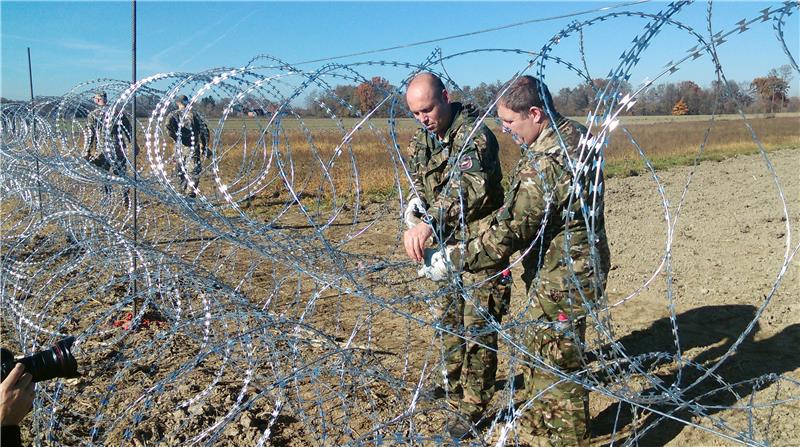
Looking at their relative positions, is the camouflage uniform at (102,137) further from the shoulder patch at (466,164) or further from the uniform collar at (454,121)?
the shoulder patch at (466,164)

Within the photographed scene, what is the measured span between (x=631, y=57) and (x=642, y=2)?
229mm

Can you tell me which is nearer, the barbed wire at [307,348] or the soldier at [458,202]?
the barbed wire at [307,348]

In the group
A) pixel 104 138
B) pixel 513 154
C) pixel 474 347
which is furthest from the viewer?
pixel 513 154

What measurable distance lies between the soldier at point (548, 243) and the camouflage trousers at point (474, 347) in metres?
0.42

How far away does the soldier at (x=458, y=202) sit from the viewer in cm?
350

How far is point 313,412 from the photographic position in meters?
4.05

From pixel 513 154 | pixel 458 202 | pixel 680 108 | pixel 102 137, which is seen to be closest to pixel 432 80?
pixel 458 202

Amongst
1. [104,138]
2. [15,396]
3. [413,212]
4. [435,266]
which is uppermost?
[104,138]

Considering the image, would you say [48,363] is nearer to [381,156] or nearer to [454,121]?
[454,121]

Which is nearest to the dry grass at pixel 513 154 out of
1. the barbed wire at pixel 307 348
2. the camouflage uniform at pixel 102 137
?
the camouflage uniform at pixel 102 137

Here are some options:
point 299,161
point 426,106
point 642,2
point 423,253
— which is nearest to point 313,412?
point 423,253

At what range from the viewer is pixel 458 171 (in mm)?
3477

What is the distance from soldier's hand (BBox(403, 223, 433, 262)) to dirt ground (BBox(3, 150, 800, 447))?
7.5 inches

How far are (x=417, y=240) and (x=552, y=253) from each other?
2.30 feet
